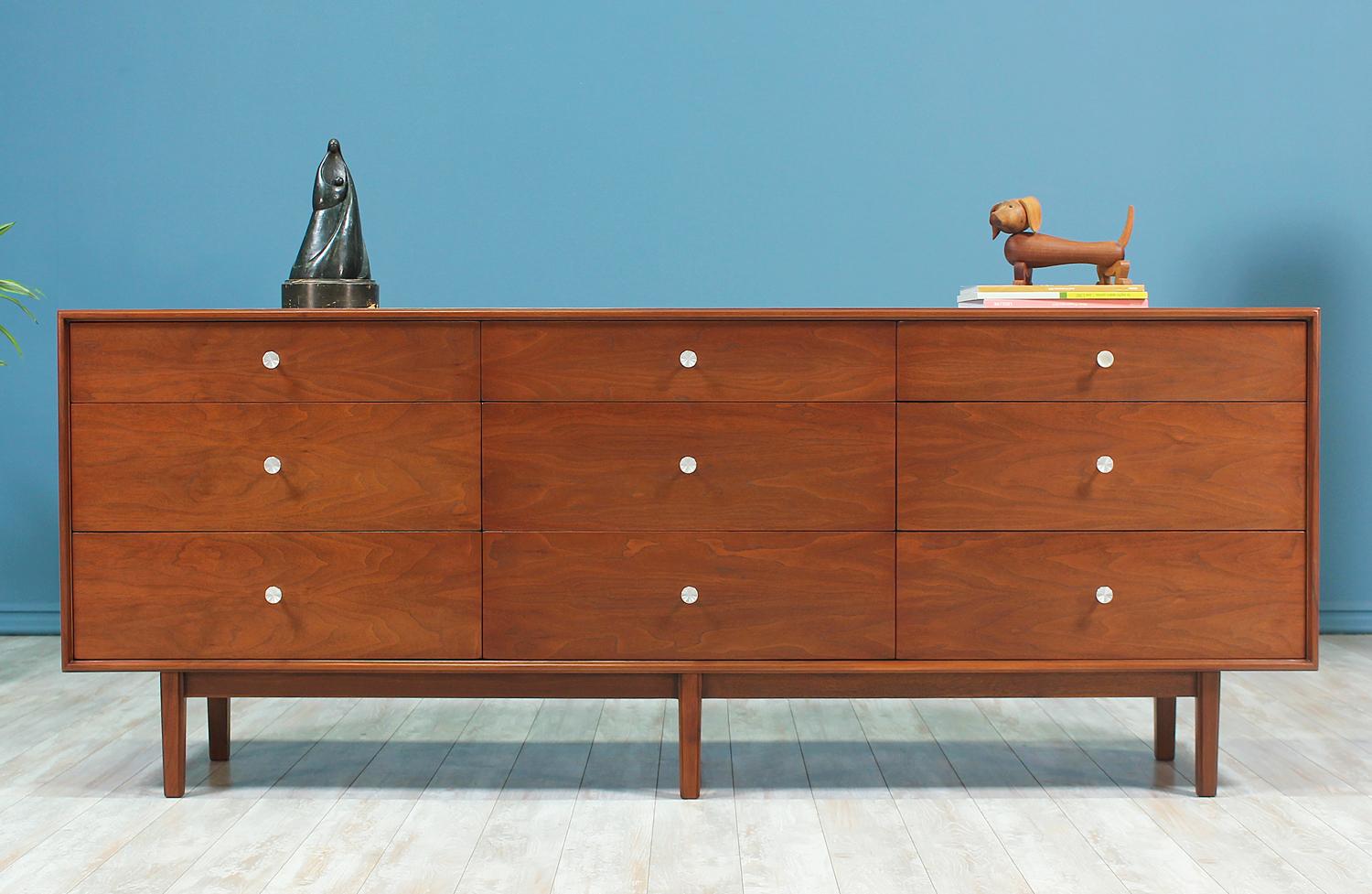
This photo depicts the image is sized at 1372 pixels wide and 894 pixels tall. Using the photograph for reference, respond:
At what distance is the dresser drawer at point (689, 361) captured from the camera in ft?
5.30

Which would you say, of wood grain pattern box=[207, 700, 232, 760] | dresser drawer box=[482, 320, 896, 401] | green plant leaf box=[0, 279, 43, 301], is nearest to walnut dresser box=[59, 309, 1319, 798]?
dresser drawer box=[482, 320, 896, 401]

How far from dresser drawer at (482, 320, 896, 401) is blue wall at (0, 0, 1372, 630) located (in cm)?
110

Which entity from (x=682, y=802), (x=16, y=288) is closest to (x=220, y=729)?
(x=682, y=802)

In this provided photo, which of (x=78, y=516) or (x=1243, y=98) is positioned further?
(x=1243, y=98)

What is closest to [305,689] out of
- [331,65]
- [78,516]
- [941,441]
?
[78,516]

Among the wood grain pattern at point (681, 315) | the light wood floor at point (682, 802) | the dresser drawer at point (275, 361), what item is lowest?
the light wood floor at point (682, 802)

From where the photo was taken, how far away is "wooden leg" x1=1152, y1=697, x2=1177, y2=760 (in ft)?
6.13

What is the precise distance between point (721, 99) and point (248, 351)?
144 cm

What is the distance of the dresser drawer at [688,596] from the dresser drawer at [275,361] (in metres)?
0.26

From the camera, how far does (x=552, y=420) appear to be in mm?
1626

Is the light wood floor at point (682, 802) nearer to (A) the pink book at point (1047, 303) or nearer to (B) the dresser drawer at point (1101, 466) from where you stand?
(B) the dresser drawer at point (1101, 466)

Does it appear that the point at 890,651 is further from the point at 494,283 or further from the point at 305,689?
the point at 494,283

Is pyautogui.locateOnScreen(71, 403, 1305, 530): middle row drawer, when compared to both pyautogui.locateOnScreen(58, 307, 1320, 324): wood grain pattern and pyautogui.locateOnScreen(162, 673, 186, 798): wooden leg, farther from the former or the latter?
pyautogui.locateOnScreen(162, 673, 186, 798): wooden leg

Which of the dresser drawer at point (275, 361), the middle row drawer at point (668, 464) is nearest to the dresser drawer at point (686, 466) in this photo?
the middle row drawer at point (668, 464)
